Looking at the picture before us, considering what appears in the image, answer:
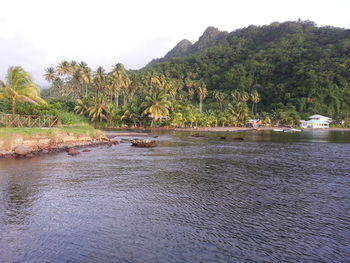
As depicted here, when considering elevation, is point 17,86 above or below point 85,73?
below

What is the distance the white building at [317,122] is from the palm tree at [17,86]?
103 meters

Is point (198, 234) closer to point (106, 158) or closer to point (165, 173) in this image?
point (165, 173)

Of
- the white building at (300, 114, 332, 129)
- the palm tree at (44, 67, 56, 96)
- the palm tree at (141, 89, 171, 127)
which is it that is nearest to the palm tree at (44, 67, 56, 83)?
the palm tree at (44, 67, 56, 96)

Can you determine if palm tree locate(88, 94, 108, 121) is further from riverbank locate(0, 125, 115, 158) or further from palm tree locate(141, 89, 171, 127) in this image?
riverbank locate(0, 125, 115, 158)

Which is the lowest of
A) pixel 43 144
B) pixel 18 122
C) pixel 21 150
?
pixel 21 150

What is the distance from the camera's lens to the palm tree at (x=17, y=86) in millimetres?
39094

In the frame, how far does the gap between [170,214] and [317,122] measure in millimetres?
113076

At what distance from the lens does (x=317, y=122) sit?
111188 millimetres

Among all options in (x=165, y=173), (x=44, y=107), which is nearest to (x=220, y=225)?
(x=165, y=173)

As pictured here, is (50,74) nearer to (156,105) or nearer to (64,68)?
(64,68)

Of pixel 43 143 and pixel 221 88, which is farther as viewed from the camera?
pixel 221 88

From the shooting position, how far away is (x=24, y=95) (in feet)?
133

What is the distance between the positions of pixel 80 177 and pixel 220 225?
479 inches

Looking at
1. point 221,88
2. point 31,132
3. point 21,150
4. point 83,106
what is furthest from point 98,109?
point 221,88
